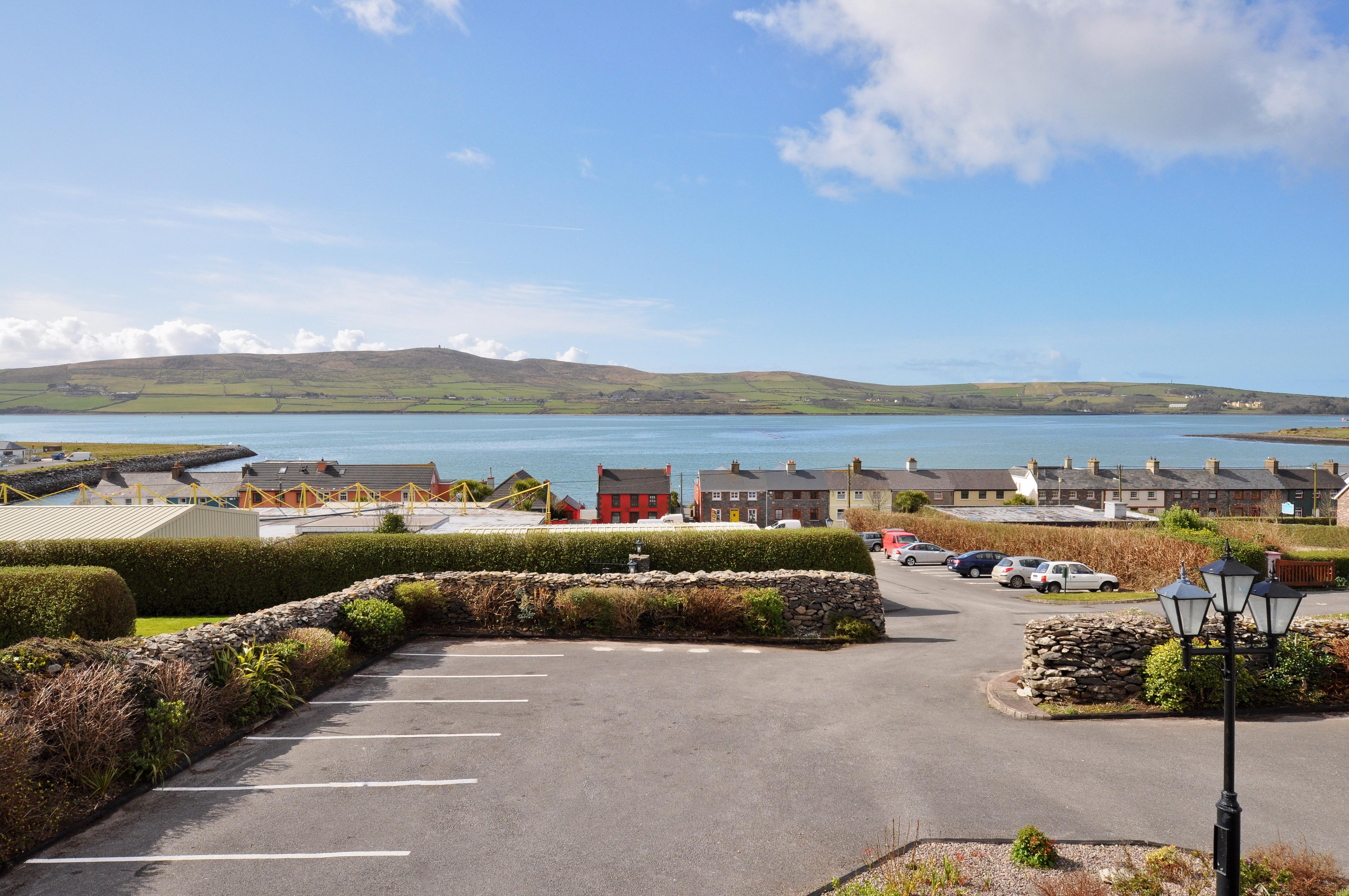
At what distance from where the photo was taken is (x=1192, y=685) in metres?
12.6

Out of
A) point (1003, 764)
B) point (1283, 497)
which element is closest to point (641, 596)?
point (1003, 764)

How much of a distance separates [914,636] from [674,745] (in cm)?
1156

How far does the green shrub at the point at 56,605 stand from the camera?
14.9 metres

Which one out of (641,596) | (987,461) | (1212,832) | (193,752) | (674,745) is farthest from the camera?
(987,461)

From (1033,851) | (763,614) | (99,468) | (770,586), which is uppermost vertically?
(770,586)

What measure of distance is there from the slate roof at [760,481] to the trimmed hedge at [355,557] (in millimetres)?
63473

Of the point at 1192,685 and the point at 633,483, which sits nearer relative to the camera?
the point at 1192,685

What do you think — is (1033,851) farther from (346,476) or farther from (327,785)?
(346,476)

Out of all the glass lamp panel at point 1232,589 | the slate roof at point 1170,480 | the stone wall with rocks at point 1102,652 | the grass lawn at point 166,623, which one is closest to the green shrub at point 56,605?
the grass lawn at point 166,623

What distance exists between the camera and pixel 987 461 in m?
176

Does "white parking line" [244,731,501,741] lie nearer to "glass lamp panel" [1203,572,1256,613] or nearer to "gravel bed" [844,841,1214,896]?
"gravel bed" [844,841,1214,896]

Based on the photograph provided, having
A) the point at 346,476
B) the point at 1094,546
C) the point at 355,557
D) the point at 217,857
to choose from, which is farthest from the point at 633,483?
the point at 217,857

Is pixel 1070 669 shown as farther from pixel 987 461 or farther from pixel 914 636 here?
pixel 987 461

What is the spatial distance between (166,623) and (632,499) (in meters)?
66.9
